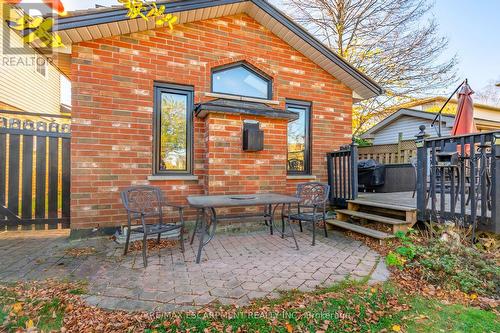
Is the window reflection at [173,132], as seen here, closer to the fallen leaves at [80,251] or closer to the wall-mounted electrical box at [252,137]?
the wall-mounted electrical box at [252,137]

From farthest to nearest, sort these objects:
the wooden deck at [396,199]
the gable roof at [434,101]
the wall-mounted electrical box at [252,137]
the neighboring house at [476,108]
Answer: the gable roof at [434,101] < the neighboring house at [476,108] < the wall-mounted electrical box at [252,137] < the wooden deck at [396,199]

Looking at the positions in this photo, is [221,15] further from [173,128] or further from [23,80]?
[23,80]

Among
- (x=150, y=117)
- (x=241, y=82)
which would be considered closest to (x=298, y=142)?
(x=241, y=82)

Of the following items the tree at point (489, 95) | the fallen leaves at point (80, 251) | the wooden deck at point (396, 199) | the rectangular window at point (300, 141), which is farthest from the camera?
the tree at point (489, 95)

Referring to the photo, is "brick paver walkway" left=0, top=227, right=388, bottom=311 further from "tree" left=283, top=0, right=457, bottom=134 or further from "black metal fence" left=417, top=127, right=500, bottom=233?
"tree" left=283, top=0, right=457, bottom=134

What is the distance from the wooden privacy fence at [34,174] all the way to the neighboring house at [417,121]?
37.5 feet

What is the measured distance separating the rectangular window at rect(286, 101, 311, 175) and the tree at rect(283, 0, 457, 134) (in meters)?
7.41

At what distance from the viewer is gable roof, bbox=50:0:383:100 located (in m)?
3.86

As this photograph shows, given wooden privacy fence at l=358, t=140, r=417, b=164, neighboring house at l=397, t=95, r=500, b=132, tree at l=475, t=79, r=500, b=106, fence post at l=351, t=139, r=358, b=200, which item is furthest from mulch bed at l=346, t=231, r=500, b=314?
tree at l=475, t=79, r=500, b=106

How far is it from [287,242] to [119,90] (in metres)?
3.93

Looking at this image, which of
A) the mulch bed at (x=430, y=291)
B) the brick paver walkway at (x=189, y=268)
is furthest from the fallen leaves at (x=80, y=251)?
the mulch bed at (x=430, y=291)

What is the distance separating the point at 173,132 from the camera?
4.86m

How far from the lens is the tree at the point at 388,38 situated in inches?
426

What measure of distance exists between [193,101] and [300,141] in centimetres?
263
